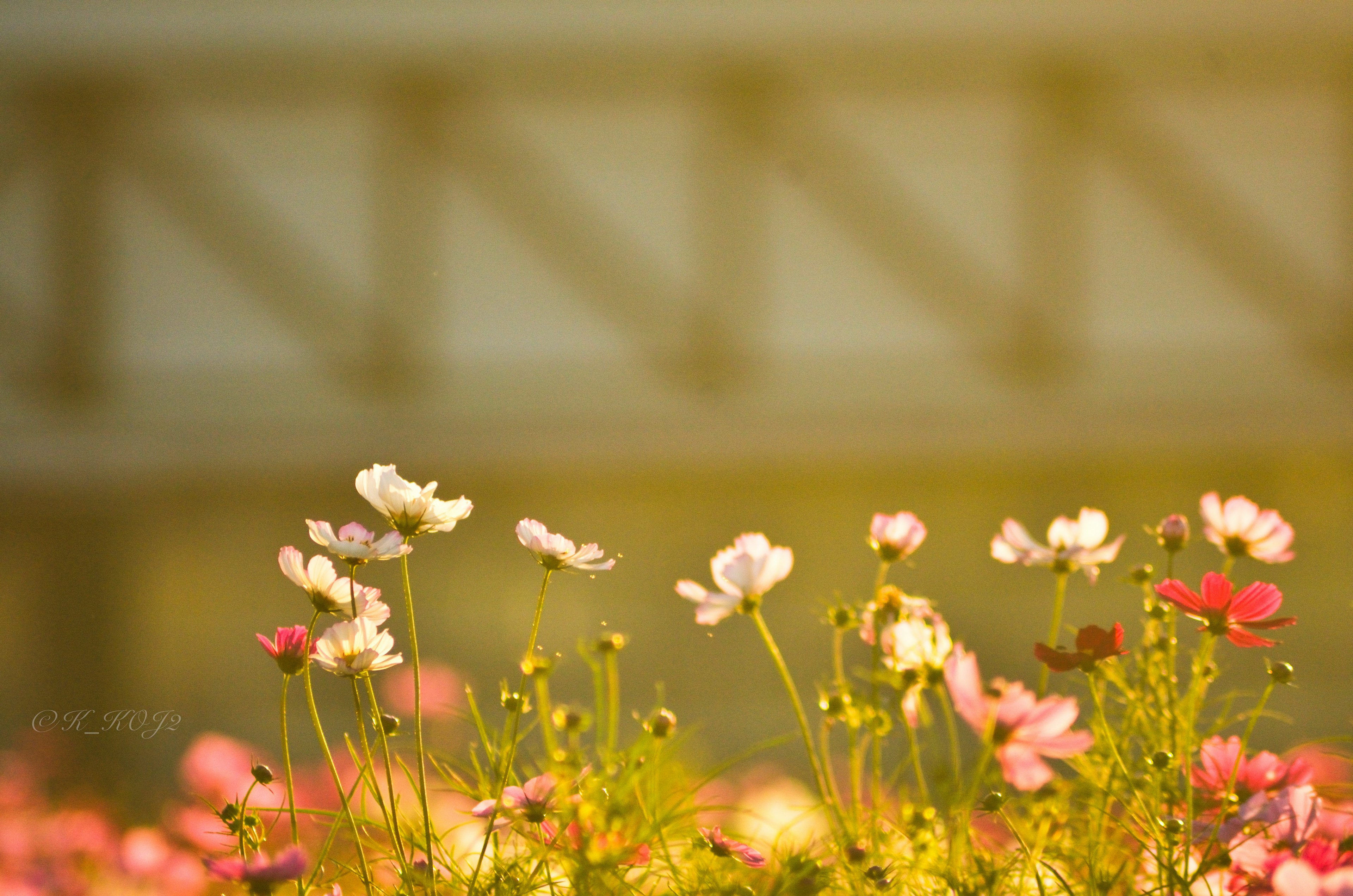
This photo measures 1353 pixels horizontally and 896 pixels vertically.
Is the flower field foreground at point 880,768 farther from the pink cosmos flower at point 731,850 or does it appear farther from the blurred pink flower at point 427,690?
the blurred pink flower at point 427,690

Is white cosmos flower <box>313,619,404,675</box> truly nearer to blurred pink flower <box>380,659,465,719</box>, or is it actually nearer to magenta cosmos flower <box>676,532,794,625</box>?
magenta cosmos flower <box>676,532,794,625</box>

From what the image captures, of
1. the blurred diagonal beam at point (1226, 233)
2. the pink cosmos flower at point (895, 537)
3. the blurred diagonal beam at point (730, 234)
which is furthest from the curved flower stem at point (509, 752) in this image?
the blurred diagonal beam at point (1226, 233)

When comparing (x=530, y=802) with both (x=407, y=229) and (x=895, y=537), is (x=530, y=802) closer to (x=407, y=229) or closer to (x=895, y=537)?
(x=895, y=537)

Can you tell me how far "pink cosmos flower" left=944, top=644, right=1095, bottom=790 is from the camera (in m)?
0.44

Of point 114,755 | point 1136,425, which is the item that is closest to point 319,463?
point 114,755

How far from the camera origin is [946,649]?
1.71 ft

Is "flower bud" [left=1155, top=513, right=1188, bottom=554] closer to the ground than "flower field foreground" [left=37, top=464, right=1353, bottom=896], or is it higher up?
higher up

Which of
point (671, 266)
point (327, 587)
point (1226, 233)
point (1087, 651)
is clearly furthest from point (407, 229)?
point (1087, 651)

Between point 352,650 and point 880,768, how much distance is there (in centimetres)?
26

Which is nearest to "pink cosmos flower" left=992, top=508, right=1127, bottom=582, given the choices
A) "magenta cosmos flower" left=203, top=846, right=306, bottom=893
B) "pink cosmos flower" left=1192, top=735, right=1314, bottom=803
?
"pink cosmos flower" left=1192, top=735, right=1314, bottom=803

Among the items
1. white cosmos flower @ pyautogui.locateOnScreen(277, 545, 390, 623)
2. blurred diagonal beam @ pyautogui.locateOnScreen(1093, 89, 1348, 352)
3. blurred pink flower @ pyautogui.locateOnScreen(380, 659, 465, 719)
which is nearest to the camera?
white cosmos flower @ pyautogui.locateOnScreen(277, 545, 390, 623)

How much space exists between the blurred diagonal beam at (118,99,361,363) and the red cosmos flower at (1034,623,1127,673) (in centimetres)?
302

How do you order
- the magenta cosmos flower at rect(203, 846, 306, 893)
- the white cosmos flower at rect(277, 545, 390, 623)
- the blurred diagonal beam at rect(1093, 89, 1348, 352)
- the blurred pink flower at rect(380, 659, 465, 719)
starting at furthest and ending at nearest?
the blurred diagonal beam at rect(1093, 89, 1348, 352) < the blurred pink flower at rect(380, 659, 465, 719) < the white cosmos flower at rect(277, 545, 390, 623) < the magenta cosmos flower at rect(203, 846, 306, 893)

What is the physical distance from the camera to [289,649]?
1.62 ft
